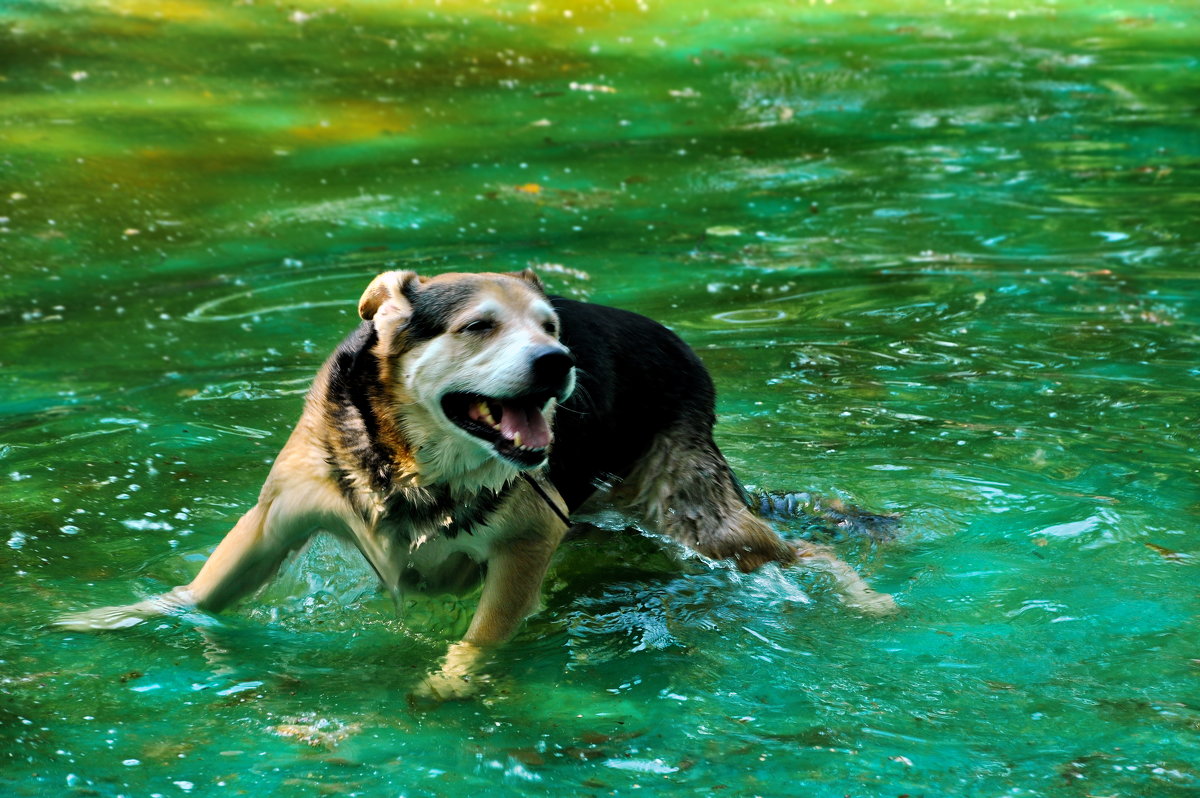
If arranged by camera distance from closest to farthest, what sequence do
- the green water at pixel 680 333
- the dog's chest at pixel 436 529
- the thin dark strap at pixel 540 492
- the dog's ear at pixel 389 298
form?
the green water at pixel 680 333 → the dog's ear at pixel 389 298 → the dog's chest at pixel 436 529 → the thin dark strap at pixel 540 492

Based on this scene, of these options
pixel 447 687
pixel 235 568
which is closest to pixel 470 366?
pixel 447 687

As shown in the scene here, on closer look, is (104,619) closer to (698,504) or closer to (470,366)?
(470,366)

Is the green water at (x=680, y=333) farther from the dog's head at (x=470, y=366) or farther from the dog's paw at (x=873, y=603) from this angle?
the dog's head at (x=470, y=366)

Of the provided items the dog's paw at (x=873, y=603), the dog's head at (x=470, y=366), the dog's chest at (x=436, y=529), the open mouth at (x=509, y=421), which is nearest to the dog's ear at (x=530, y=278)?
the dog's head at (x=470, y=366)

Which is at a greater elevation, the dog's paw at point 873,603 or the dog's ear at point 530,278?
the dog's ear at point 530,278

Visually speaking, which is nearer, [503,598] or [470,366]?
[470,366]

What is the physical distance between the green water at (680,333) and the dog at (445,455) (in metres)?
0.24

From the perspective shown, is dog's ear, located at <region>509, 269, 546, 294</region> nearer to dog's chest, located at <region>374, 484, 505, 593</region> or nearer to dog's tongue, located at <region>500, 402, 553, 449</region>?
dog's tongue, located at <region>500, 402, 553, 449</region>

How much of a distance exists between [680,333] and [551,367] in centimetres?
447

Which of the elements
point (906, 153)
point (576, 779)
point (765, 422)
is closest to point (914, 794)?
point (576, 779)

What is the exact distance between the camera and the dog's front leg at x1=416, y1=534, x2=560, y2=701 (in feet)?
16.8

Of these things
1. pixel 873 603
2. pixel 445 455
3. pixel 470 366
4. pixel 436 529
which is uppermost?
pixel 470 366

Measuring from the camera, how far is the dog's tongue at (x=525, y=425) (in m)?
4.80

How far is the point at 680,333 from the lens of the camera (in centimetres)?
906
